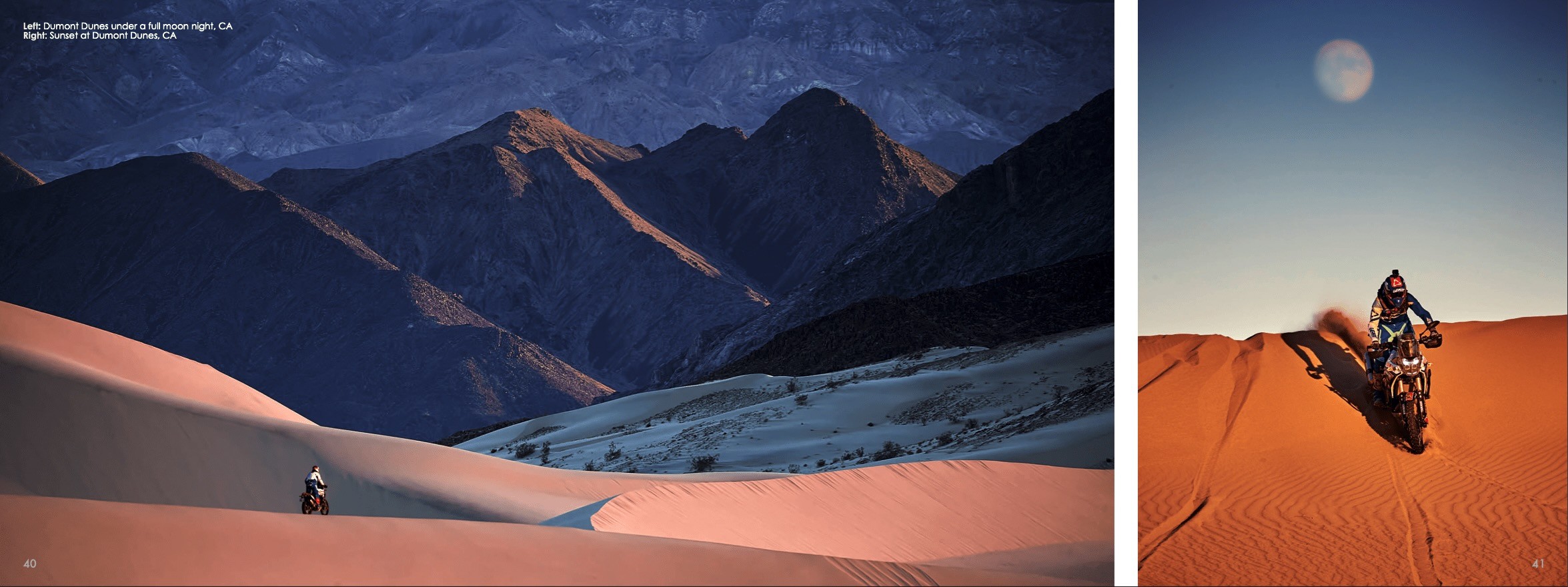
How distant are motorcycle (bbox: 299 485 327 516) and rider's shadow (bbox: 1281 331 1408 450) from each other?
26.9 ft

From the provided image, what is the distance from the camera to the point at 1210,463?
10250 mm

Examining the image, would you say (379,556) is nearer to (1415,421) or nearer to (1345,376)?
(1415,421)

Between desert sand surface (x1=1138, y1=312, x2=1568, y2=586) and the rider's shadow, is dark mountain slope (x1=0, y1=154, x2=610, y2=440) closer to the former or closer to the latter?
desert sand surface (x1=1138, y1=312, x2=1568, y2=586)

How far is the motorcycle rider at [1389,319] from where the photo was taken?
9953 mm

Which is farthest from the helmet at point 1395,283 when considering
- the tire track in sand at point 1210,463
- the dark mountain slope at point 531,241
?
the dark mountain slope at point 531,241

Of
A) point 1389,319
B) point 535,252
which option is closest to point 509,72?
point 535,252

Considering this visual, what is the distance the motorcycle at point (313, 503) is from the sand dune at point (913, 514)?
229 cm

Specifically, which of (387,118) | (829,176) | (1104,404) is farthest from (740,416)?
(387,118)

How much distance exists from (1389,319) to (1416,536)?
2.03 metres

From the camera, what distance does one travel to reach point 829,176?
70.6 metres

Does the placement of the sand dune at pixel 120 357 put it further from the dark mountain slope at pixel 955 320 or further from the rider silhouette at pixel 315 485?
the dark mountain slope at pixel 955 320

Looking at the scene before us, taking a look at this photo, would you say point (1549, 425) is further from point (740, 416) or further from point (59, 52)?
point (59, 52)

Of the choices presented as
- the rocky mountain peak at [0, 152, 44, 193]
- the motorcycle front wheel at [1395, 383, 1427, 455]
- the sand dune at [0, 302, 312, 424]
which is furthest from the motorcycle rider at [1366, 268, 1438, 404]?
the rocky mountain peak at [0, 152, 44, 193]

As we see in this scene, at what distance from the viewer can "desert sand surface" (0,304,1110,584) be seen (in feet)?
19.1
